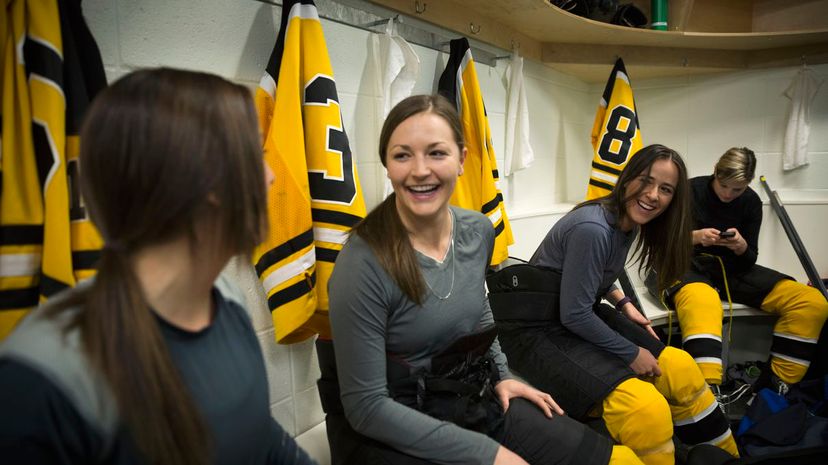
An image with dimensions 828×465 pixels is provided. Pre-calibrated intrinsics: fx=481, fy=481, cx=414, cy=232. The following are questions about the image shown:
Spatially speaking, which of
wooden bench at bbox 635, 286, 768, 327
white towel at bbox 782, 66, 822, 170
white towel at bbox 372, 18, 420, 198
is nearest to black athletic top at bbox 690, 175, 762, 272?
wooden bench at bbox 635, 286, 768, 327

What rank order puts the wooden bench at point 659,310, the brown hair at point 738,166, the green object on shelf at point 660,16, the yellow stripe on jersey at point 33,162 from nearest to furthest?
the yellow stripe on jersey at point 33,162, the wooden bench at point 659,310, the brown hair at point 738,166, the green object on shelf at point 660,16

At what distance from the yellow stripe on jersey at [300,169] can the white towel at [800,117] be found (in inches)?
105

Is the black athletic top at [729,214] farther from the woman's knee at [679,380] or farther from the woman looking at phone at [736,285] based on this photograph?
the woman's knee at [679,380]

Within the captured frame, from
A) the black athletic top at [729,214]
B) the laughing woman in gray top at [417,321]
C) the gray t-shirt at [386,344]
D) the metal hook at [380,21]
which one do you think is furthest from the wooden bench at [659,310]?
the metal hook at [380,21]

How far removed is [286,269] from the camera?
1.26 metres

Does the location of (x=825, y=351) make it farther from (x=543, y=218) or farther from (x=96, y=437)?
(x=96, y=437)

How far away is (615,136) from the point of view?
2.44 meters

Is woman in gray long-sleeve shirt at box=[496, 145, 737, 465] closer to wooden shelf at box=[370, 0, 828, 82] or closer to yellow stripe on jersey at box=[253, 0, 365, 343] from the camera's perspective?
yellow stripe on jersey at box=[253, 0, 365, 343]

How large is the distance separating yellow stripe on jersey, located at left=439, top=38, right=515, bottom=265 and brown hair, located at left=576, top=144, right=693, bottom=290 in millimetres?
448

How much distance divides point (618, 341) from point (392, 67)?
111 cm

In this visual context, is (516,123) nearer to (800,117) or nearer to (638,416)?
(638,416)

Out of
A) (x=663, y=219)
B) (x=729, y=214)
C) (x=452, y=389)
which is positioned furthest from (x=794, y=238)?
(x=452, y=389)

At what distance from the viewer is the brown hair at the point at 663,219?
150cm

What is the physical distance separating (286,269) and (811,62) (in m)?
3.09
